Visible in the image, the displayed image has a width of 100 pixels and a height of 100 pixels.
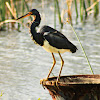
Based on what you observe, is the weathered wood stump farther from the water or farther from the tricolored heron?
the water

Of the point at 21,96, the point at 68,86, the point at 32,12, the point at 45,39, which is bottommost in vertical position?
the point at 21,96

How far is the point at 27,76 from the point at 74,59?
72.8 inches

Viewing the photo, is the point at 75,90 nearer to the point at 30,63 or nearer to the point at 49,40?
the point at 49,40

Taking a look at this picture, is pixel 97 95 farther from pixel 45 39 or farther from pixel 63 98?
pixel 45 39

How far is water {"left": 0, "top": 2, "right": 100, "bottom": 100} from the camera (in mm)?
6519

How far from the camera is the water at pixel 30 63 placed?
6519mm

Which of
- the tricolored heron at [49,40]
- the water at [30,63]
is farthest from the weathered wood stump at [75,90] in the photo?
the water at [30,63]

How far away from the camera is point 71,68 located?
26.4 feet

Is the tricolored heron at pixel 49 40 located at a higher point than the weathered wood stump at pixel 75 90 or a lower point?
higher

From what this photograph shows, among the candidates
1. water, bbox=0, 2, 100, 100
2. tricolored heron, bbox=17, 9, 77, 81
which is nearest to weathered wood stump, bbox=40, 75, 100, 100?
tricolored heron, bbox=17, 9, 77, 81

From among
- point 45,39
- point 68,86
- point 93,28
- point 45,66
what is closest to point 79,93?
point 68,86

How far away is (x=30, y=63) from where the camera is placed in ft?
28.9

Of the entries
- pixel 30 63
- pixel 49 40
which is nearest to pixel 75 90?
pixel 49 40

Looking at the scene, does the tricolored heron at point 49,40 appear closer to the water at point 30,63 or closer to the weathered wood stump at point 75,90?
the weathered wood stump at point 75,90
